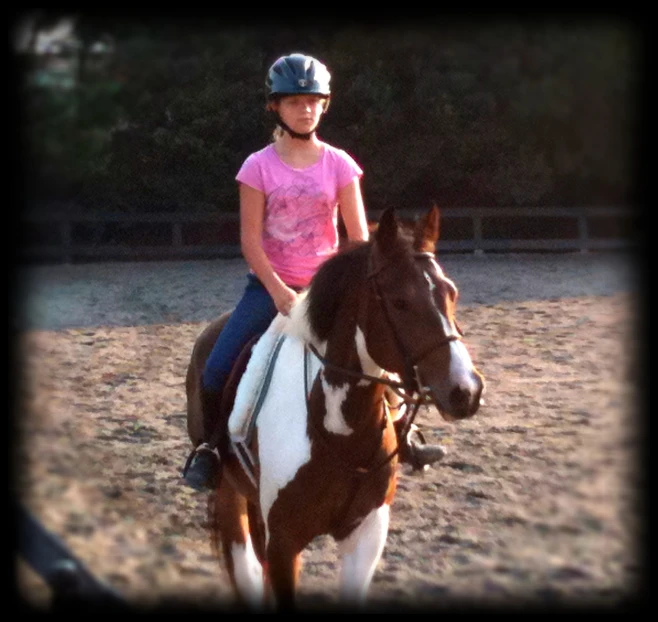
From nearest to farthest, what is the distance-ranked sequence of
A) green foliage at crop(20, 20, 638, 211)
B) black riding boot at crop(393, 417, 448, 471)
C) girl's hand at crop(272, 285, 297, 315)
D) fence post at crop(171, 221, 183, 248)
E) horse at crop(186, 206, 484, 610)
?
horse at crop(186, 206, 484, 610)
girl's hand at crop(272, 285, 297, 315)
black riding boot at crop(393, 417, 448, 471)
green foliage at crop(20, 20, 638, 211)
fence post at crop(171, 221, 183, 248)

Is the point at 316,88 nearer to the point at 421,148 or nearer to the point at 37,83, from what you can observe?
the point at 37,83

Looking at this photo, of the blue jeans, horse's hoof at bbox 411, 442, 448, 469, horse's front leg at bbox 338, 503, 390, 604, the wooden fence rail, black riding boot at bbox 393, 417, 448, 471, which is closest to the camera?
horse's front leg at bbox 338, 503, 390, 604

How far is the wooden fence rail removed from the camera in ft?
68.9

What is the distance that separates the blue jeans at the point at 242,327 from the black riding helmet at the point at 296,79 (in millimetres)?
793

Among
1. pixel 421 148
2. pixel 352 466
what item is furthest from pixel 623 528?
pixel 421 148

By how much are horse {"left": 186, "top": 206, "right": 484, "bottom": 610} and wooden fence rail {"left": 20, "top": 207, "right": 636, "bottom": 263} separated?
16490 mm

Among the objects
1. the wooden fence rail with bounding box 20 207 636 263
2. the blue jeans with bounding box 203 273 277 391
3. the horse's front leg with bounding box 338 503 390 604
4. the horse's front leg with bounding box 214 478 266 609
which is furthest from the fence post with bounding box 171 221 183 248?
the horse's front leg with bounding box 338 503 390 604

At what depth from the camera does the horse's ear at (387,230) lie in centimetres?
404

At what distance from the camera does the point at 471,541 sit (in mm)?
5863

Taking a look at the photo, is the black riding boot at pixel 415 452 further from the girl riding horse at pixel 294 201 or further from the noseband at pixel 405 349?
the noseband at pixel 405 349

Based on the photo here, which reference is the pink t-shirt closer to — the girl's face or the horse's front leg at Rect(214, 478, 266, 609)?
the girl's face

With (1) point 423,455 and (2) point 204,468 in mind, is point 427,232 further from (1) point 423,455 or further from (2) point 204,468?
(2) point 204,468

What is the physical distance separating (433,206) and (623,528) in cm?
149

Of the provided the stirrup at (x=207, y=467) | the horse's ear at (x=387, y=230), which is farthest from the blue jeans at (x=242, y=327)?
the horse's ear at (x=387, y=230)
